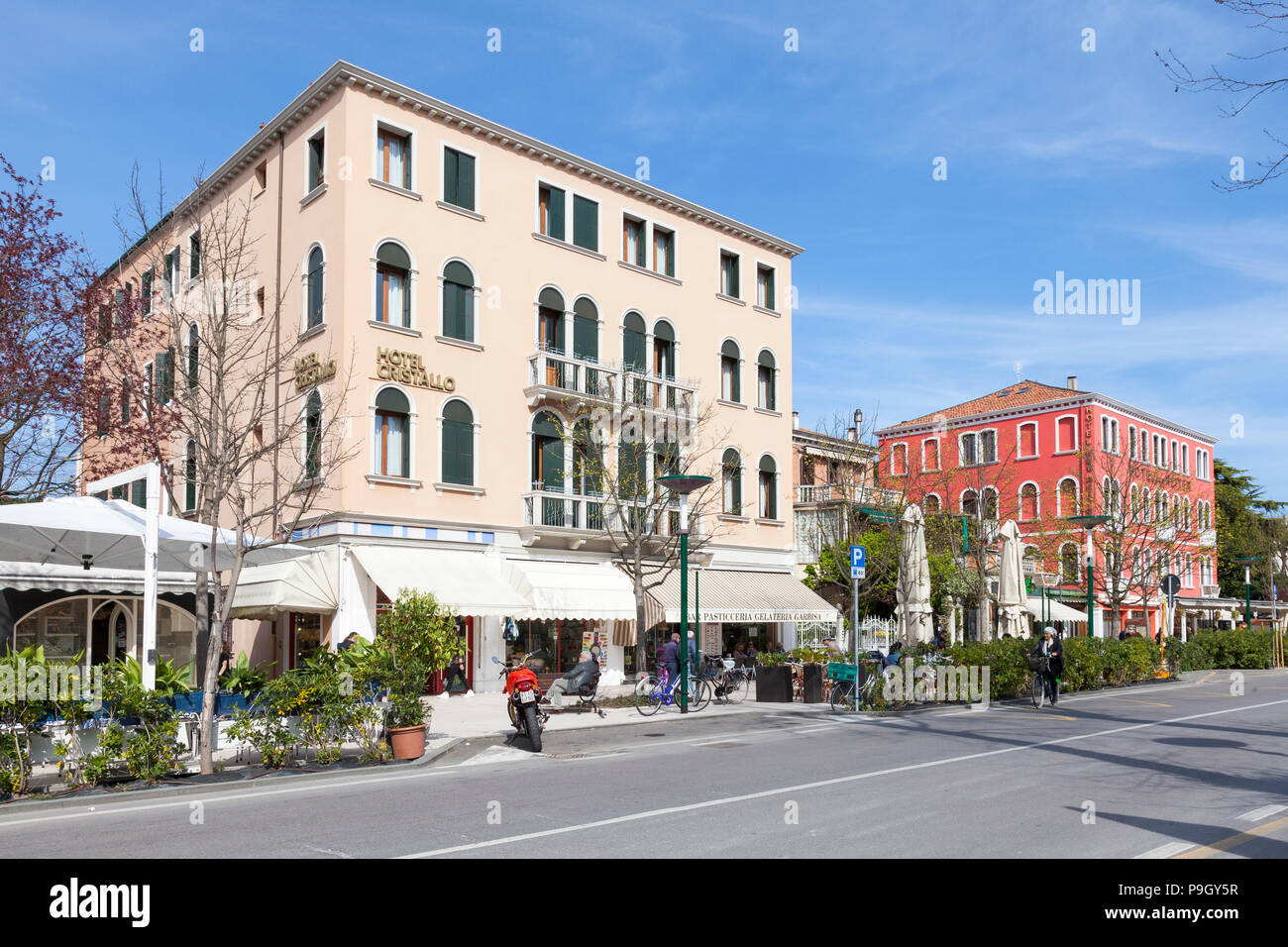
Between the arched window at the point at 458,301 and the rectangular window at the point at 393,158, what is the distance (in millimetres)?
2278

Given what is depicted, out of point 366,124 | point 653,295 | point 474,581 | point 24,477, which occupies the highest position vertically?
point 366,124

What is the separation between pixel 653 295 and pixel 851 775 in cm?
2224

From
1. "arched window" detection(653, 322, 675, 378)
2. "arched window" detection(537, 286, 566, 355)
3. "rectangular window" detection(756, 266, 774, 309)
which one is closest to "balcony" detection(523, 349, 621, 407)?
"arched window" detection(537, 286, 566, 355)

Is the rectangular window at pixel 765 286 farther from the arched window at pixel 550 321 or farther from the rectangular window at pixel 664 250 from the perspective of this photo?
the arched window at pixel 550 321

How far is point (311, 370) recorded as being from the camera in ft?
83.8

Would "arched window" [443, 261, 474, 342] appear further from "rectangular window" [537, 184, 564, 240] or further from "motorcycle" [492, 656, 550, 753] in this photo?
"motorcycle" [492, 656, 550, 753]

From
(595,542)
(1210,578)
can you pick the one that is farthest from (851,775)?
(1210,578)

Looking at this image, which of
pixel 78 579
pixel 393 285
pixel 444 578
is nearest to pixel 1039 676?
pixel 444 578

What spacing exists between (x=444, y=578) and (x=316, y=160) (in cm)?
1111

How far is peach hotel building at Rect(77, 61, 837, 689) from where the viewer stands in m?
24.9

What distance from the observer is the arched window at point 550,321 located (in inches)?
1155

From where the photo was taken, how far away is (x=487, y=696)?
2583 cm

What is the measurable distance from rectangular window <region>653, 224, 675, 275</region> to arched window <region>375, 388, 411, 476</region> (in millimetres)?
10629
